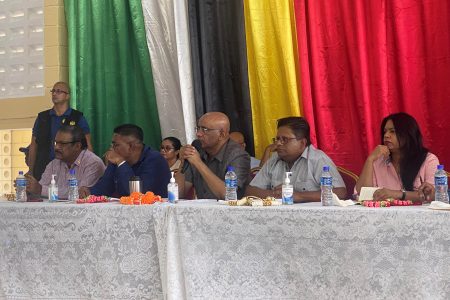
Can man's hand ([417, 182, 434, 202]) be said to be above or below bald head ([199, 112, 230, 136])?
below

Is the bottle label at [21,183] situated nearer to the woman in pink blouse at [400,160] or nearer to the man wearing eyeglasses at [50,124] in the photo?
Result: the man wearing eyeglasses at [50,124]

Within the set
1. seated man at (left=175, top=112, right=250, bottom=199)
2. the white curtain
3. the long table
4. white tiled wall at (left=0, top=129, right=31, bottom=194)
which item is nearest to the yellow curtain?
the white curtain

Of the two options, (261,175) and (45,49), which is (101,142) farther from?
(261,175)

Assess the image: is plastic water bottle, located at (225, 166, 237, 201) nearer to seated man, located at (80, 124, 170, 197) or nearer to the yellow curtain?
seated man, located at (80, 124, 170, 197)

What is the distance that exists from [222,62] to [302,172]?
1.69 m

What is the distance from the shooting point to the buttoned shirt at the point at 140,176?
153 inches

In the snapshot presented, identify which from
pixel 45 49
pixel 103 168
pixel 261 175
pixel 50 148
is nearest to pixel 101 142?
pixel 50 148

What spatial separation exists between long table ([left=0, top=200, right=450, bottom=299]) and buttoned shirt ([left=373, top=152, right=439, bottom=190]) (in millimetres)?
723

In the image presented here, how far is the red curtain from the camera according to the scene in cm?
407

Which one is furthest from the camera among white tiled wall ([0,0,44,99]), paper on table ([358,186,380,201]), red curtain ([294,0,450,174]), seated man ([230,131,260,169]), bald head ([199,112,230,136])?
white tiled wall ([0,0,44,99])

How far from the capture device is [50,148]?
542cm

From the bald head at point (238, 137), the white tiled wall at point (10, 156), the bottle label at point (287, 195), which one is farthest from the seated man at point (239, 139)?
the white tiled wall at point (10, 156)

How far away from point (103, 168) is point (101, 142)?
136 centimetres

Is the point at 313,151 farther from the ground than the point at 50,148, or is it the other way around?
the point at 50,148
